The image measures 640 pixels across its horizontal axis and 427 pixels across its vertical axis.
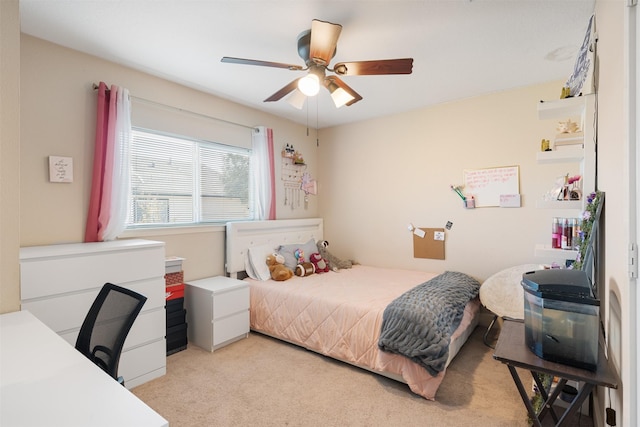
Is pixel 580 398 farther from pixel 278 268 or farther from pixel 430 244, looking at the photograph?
pixel 278 268

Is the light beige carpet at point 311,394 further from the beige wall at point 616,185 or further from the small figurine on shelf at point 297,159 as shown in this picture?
the small figurine on shelf at point 297,159

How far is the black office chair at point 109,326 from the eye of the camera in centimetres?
122

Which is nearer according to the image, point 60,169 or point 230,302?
point 60,169

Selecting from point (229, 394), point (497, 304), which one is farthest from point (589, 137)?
point (229, 394)

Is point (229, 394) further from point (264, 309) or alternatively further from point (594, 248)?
point (594, 248)

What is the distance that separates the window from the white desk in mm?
1858

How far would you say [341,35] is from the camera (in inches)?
86.3

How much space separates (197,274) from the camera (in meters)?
3.19

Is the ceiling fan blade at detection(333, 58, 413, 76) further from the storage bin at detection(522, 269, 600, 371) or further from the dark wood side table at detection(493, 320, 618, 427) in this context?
the dark wood side table at detection(493, 320, 618, 427)

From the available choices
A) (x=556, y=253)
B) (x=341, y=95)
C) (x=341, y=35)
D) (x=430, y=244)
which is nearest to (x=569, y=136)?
(x=556, y=253)

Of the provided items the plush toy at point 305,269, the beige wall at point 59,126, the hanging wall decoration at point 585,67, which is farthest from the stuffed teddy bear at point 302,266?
the hanging wall decoration at point 585,67

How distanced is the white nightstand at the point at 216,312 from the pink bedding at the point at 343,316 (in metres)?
0.19

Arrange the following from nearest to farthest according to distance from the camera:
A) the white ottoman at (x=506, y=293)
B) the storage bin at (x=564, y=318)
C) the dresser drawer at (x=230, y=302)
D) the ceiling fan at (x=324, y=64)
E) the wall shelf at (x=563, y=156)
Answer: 1. the storage bin at (x=564, y=318)
2. the ceiling fan at (x=324, y=64)
3. the wall shelf at (x=563, y=156)
4. the white ottoman at (x=506, y=293)
5. the dresser drawer at (x=230, y=302)

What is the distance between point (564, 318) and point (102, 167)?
3037 millimetres
